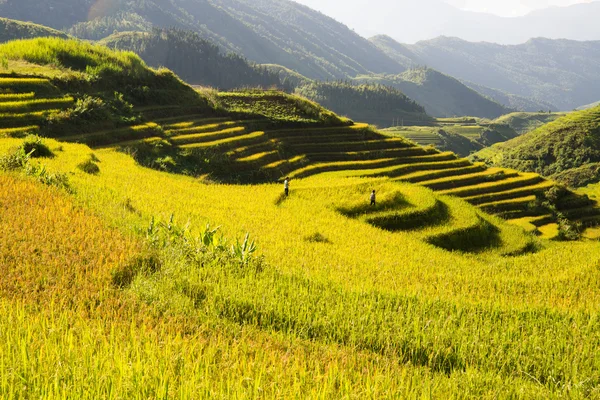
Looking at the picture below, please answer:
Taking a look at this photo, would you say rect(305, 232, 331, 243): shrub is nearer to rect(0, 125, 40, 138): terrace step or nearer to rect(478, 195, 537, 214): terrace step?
rect(0, 125, 40, 138): terrace step

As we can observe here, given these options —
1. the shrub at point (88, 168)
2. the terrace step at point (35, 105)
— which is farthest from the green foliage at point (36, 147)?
the terrace step at point (35, 105)

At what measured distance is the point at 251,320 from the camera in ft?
20.6

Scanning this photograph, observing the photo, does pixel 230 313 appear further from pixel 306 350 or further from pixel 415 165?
pixel 415 165

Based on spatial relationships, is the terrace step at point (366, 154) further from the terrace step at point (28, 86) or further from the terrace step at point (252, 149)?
the terrace step at point (28, 86)

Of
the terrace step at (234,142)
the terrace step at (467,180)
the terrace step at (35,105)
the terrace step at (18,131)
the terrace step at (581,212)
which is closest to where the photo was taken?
the terrace step at (18,131)

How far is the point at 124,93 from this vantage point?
37.3 metres

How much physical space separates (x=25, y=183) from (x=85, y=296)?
24.2 feet

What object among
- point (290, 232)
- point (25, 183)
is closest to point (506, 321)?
point (290, 232)

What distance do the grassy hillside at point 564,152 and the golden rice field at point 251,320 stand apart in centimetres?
9851

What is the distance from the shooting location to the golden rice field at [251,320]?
3998 millimetres

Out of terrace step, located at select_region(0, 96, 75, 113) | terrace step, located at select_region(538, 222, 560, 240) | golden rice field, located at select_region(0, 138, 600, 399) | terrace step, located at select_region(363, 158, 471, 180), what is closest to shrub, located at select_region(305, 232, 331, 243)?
golden rice field, located at select_region(0, 138, 600, 399)

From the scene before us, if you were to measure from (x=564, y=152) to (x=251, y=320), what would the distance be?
12056 cm

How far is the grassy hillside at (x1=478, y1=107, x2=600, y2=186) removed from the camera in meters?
94.4

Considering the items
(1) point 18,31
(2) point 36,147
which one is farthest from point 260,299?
(1) point 18,31
